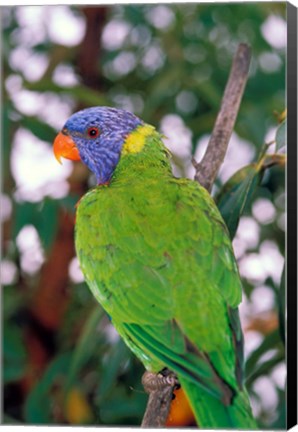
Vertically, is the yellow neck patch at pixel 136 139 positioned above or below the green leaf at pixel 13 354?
above

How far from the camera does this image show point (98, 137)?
1.97 meters

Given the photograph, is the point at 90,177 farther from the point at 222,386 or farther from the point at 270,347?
the point at 222,386

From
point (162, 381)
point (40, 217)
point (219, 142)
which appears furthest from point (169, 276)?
point (40, 217)

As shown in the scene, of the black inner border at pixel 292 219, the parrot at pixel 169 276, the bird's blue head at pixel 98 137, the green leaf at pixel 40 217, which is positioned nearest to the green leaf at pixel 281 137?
the black inner border at pixel 292 219

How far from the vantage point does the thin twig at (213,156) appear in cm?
172

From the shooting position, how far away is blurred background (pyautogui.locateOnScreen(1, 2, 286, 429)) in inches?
89.8

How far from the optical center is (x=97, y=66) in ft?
8.66

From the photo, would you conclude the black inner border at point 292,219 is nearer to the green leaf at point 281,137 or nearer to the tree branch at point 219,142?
the green leaf at point 281,137

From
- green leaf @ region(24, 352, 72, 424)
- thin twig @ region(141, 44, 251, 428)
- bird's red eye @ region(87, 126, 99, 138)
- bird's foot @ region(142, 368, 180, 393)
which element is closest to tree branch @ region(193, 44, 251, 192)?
thin twig @ region(141, 44, 251, 428)

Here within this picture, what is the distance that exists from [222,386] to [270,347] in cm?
56

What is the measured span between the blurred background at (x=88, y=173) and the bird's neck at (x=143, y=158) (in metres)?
0.38

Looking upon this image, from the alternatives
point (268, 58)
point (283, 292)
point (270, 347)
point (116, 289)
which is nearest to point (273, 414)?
point (270, 347)

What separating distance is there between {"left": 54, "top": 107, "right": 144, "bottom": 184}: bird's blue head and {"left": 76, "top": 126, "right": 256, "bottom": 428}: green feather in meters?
0.11

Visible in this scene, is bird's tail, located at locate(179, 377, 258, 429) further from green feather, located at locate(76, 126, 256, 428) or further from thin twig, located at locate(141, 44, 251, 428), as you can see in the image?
thin twig, located at locate(141, 44, 251, 428)
